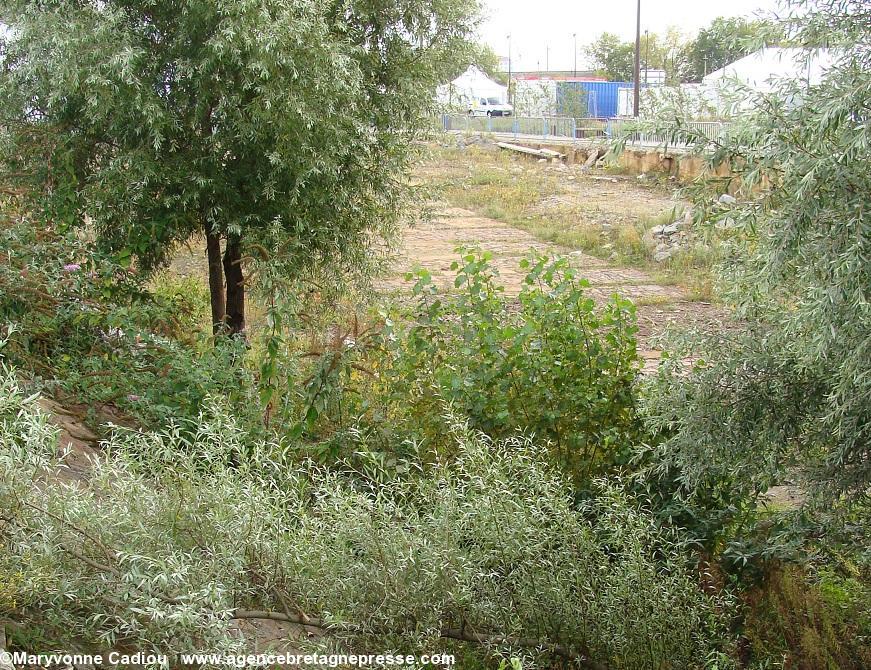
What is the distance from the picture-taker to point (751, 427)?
3.78m

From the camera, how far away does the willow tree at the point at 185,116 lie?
618cm

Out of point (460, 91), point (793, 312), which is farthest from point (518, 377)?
point (460, 91)

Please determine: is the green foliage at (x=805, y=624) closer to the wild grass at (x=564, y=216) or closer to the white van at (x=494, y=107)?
the wild grass at (x=564, y=216)

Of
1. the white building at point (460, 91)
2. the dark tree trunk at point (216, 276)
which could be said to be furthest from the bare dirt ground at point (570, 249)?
the dark tree trunk at point (216, 276)

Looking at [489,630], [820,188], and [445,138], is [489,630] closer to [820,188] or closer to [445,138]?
[820,188]

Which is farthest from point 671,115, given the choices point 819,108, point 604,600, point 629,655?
point 629,655

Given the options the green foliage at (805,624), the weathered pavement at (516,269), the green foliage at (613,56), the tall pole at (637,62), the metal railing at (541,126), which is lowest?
the green foliage at (805,624)

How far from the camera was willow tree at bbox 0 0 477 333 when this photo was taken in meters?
6.18

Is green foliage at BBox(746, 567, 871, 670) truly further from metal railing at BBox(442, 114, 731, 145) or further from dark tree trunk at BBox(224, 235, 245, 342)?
metal railing at BBox(442, 114, 731, 145)

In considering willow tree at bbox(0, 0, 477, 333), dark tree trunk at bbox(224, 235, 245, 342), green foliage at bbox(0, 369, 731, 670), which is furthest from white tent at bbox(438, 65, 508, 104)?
green foliage at bbox(0, 369, 731, 670)

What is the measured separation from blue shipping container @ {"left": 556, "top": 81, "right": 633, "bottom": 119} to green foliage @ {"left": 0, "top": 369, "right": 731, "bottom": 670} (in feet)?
149

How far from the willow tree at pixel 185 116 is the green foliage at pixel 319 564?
353 cm

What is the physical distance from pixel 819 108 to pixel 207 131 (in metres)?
5.16

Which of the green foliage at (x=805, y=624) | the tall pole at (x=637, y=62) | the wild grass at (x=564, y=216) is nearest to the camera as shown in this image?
the green foliage at (x=805, y=624)
